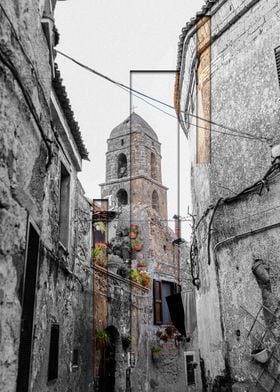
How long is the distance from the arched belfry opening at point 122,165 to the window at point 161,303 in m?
11.7

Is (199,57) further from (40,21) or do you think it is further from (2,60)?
(2,60)

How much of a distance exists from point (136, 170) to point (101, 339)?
57.0ft

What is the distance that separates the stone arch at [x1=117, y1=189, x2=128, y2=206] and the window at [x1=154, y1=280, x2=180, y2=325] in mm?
10049

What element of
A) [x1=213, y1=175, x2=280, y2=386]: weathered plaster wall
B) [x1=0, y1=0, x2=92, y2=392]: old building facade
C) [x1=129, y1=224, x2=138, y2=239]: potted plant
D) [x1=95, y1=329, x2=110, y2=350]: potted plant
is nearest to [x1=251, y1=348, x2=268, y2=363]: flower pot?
[x1=213, y1=175, x2=280, y2=386]: weathered plaster wall

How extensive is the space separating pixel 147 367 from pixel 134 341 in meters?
1.83

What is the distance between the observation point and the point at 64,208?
24.4 feet

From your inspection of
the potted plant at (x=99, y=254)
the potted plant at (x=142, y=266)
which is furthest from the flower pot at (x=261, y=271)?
the potted plant at (x=142, y=266)

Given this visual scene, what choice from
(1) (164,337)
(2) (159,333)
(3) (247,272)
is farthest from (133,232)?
(3) (247,272)

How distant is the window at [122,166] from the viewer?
28.1 metres

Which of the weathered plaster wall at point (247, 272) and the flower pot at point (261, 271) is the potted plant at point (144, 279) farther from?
the flower pot at point (261, 271)

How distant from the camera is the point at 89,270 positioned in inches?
368

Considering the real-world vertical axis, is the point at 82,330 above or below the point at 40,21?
below

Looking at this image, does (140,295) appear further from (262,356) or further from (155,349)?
(262,356)

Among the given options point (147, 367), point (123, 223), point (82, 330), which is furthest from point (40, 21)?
point (123, 223)
